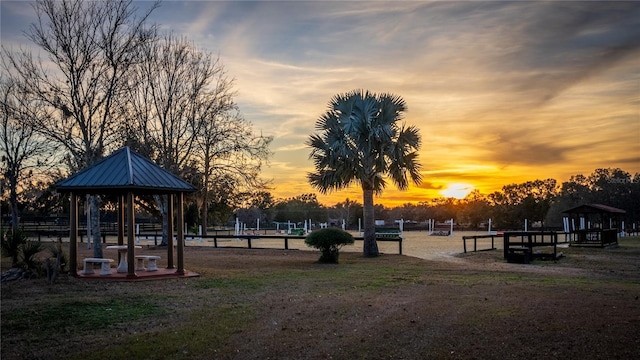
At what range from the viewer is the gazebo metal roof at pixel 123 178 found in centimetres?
1433

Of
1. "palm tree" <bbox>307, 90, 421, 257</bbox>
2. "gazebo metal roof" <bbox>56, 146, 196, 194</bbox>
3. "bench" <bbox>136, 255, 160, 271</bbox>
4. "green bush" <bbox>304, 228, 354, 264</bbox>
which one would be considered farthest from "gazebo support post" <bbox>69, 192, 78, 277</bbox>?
"palm tree" <bbox>307, 90, 421, 257</bbox>

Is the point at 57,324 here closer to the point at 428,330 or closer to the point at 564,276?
the point at 428,330

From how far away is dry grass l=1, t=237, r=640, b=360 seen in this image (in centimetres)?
693

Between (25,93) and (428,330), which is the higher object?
(25,93)

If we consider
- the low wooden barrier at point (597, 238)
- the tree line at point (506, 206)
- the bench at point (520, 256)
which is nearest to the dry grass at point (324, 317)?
the bench at point (520, 256)

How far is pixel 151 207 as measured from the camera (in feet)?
144

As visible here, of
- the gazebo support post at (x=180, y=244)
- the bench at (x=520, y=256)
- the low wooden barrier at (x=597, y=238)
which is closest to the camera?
the gazebo support post at (x=180, y=244)

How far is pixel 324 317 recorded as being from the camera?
355 inches

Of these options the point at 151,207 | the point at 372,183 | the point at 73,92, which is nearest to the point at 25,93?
the point at 73,92

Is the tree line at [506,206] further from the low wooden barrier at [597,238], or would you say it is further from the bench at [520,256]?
the bench at [520,256]

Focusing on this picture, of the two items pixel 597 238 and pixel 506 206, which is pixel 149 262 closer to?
pixel 597 238

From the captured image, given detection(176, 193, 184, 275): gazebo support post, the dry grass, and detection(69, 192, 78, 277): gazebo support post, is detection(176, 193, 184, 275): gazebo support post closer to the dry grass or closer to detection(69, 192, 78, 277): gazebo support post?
the dry grass

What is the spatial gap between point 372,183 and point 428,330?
50.5ft

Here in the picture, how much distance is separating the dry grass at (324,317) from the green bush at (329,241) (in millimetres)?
4638
